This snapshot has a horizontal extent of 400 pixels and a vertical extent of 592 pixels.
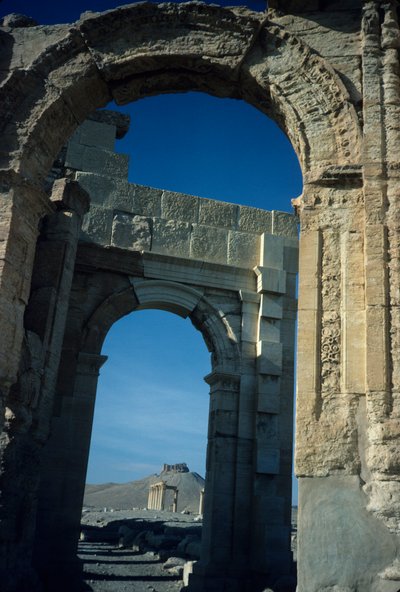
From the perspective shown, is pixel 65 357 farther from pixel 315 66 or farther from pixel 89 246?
pixel 315 66

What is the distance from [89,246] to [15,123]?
537 cm

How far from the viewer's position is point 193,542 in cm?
1397

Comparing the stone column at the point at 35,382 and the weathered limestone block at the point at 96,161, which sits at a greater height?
the weathered limestone block at the point at 96,161

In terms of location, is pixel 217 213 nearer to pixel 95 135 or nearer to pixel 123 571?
pixel 95 135

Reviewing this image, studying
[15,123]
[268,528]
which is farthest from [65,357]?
[15,123]

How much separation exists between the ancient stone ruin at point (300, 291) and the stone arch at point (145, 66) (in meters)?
0.02

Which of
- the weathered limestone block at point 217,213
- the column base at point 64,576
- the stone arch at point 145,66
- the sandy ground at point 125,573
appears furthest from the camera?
the weathered limestone block at point 217,213

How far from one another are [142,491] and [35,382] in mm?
50568

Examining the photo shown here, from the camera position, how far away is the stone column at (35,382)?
798 centimetres

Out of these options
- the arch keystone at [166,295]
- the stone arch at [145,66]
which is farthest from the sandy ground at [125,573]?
the stone arch at [145,66]

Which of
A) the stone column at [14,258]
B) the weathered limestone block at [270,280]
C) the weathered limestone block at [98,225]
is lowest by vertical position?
the stone column at [14,258]

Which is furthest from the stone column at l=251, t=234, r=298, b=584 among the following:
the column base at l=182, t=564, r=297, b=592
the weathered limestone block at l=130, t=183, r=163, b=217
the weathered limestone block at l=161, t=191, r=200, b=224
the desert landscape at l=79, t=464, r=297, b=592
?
the weathered limestone block at l=130, t=183, r=163, b=217

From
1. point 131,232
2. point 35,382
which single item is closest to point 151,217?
point 131,232

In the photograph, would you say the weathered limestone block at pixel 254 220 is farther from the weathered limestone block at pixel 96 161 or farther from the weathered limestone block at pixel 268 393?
the weathered limestone block at pixel 268 393
